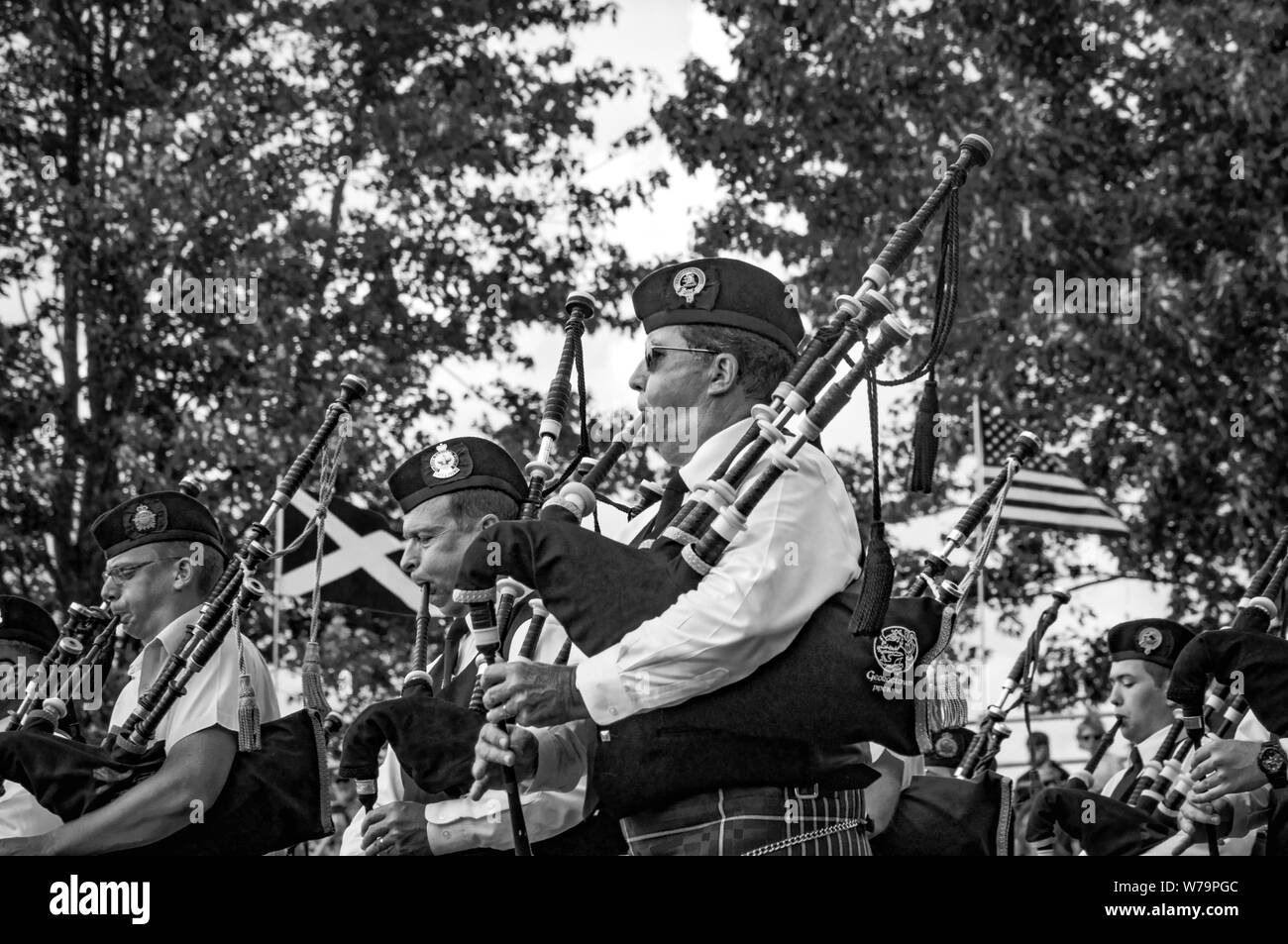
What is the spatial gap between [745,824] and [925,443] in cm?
82

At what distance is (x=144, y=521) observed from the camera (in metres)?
5.03

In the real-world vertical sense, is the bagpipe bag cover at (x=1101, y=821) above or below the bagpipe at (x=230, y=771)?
below

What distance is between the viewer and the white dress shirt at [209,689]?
4438 mm

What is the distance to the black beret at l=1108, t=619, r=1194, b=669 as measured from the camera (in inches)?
255

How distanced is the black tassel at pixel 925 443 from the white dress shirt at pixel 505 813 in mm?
938

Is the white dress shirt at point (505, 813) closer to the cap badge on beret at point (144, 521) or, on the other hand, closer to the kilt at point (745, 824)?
the kilt at point (745, 824)

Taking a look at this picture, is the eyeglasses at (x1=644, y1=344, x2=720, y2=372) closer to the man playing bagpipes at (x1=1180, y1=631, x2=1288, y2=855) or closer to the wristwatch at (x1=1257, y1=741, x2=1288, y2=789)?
the man playing bagpipes at (x1=1180, y1=631, x2=1288, y2=855)

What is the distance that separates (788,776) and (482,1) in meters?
13.2

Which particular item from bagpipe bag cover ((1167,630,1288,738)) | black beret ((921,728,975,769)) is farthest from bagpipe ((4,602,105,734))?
bagpipe bag cover ((1167,630,1288,738))

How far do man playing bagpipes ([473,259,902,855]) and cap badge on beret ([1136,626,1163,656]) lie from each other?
3306 mm

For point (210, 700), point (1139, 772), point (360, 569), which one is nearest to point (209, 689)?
point (210, 700)

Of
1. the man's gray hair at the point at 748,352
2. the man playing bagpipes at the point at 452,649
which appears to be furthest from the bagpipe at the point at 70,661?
the man's gray hair at the point at 748,352
